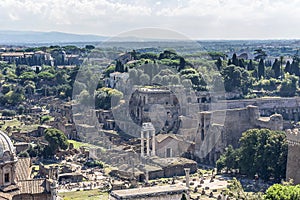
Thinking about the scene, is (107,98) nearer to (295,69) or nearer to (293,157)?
(295,69)

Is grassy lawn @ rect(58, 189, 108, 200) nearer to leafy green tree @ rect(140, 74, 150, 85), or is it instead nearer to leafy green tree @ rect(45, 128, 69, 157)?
leafy green tree @ rect(45, 128, 69, 157)

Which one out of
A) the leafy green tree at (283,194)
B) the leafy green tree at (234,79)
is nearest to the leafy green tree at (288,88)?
the leafy green tree at (234,79)

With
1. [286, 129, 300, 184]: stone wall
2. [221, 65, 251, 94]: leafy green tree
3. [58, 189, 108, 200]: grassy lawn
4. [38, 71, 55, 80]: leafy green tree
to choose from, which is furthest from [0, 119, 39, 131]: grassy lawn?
[286, 129, 300, 184]: stone wall

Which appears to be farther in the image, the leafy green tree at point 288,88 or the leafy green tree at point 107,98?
the leafy green tree at point 288,88

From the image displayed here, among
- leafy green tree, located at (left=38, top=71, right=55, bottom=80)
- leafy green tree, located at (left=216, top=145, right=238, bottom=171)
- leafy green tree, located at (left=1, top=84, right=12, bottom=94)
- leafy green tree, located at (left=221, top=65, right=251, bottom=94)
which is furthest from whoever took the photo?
leafy green tree, located at (left=38, top=71, right=55, bottom=80)

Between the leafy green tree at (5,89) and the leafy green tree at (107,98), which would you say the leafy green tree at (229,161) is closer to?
the leafy green tree at (107,98)

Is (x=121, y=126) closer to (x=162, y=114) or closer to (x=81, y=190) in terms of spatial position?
(x=162, y=114)

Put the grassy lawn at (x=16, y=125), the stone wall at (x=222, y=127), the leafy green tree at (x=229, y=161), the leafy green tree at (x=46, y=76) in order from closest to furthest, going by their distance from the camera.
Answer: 1. the leafy green tree at (x=229, y=161)
2. the stone wall at (x=222, y=127)
3. the grassy lawn at (x=16, y=125)
4. the leafy green tree at (x=46, y=76)

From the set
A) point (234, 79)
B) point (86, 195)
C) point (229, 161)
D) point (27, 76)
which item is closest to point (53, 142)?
point (86, 195)
